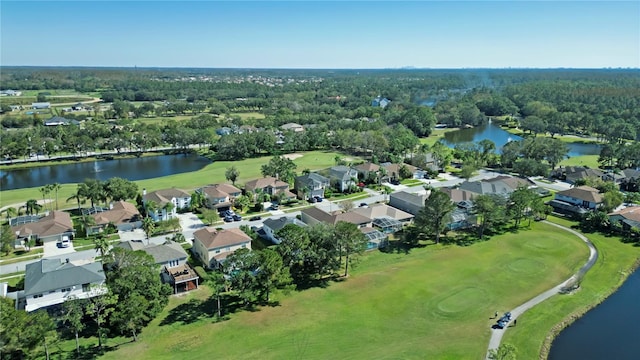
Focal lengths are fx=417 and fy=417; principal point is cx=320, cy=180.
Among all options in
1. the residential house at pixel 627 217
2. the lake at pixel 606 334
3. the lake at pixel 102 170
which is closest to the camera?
the lake at pixel 606 334

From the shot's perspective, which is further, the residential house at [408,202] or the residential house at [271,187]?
the residential house at [271,187]

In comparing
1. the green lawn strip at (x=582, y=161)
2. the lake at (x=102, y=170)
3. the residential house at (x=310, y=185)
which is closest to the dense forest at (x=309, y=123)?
the green lawn strip at (x=582, y=161)

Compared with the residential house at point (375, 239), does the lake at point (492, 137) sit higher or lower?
higher

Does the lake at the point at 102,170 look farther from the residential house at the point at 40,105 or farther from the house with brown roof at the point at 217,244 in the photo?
the residential house at the point at 40,105

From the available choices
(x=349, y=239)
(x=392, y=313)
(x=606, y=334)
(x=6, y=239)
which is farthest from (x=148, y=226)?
(x=606, y=334)

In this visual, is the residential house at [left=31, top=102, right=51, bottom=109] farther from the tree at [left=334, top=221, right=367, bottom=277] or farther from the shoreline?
the shoreline

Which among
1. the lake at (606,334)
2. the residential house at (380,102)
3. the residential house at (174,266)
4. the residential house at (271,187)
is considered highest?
the residential house at (380,102)

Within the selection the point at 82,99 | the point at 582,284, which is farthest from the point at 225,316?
the point at 82,99
